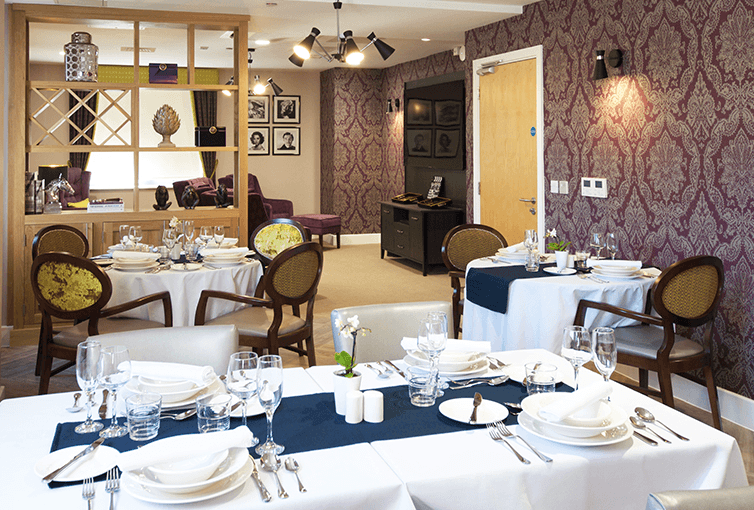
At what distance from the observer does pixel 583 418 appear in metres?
1.55

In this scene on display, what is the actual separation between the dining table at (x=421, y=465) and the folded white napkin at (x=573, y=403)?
58mm

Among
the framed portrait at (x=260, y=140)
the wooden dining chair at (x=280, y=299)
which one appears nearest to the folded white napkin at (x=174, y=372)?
the wooden dining chair at (x=280, y=299)

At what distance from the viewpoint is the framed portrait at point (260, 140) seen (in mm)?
11516

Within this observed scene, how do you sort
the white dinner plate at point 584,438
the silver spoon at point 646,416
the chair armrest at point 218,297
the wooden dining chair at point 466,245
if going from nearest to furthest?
1. the white dinner plate at point 584,438
2. the silver spoon at point 646,416
3. the chair armrest at point 218,297
4. the wooden dining chair at point 466,245

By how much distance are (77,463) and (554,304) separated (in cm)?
268

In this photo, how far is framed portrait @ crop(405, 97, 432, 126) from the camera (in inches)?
356

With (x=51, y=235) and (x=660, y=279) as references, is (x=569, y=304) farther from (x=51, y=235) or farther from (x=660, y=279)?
(x=51, y=235)

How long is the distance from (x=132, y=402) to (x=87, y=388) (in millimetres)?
104

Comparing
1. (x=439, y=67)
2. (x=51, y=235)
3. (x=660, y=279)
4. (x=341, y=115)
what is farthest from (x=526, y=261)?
(x=341, y=115)

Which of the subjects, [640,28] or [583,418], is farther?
[640,28]

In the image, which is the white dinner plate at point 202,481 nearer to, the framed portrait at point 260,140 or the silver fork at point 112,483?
the silver fork at point 112,483

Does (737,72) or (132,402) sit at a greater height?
(737,72)

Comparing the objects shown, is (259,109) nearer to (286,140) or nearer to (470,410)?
(286,140)

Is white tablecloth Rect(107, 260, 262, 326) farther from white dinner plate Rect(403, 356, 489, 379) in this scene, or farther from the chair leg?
the chair leg
